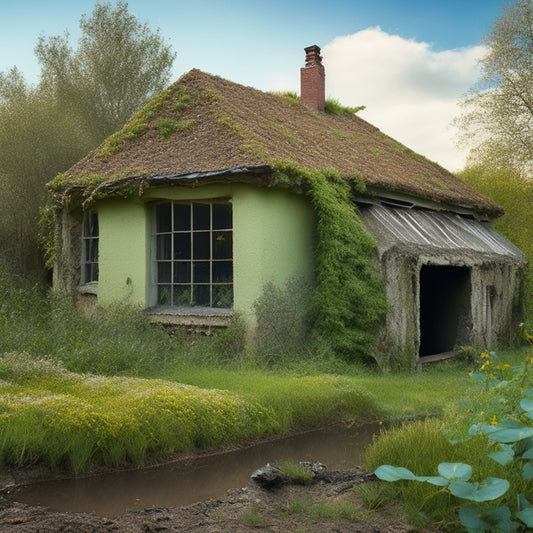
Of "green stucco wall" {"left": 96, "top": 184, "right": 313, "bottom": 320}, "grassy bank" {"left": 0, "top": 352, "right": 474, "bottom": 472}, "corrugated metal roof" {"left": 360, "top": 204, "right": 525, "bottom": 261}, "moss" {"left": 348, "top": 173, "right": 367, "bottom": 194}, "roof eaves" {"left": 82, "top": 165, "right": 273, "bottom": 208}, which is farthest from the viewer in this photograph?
"moss" {"left": 348, "top": 173, "right": 367, "bottom": 194}

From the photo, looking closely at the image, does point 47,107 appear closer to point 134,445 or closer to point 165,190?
point 165,190

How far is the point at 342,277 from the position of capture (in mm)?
10312

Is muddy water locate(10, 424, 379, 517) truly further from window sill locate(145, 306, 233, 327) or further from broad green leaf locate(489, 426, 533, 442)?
window sill locate(145, 306, 233, 327)

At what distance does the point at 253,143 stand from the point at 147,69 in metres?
11.4

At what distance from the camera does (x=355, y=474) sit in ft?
15.2

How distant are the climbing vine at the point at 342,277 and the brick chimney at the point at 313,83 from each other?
704cm

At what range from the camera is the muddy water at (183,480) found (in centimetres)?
491

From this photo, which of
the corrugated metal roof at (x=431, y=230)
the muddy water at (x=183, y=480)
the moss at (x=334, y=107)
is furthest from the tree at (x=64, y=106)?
the muddy water at (x=183, y=480)

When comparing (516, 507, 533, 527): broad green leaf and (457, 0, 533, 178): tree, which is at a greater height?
(457, 0, 533, 178): tree

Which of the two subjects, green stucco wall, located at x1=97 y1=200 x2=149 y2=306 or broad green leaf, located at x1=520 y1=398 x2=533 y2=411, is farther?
green stucco wall, located at x1=97 y1=200 x2=149 y2=306

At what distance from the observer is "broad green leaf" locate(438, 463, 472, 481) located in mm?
3326

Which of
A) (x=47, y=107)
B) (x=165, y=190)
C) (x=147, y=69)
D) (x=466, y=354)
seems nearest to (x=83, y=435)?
(x=165, y=190)

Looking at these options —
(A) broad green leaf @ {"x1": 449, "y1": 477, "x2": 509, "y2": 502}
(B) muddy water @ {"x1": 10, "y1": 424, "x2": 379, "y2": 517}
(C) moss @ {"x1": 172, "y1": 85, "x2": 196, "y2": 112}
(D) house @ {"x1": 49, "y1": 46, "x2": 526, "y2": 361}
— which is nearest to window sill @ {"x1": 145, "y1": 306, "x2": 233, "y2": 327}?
(D) house @ {"x1": 49, "y1": 46, "x2": 526, "y2": 361}

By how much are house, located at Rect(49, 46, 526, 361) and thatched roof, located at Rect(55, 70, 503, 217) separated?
0.13 feet
